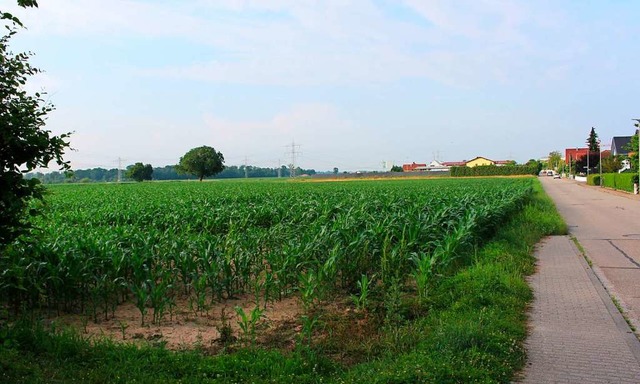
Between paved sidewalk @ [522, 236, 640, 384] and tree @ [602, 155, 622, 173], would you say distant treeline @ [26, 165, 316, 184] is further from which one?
paved sidewalk @ [522, 236, 640, 384]

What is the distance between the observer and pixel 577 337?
20.0ft

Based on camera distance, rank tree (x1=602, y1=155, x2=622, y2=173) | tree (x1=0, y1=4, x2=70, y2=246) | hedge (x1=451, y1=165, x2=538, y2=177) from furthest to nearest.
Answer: hedge (x1=451, y1=165, x2=538, y2=177)
tree (x1=602, y1=155, x2=622, y2=173)
tree (x1=0, y1=4, x2=70, y2=246)

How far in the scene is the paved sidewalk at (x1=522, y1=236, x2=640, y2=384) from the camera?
4.97 metres

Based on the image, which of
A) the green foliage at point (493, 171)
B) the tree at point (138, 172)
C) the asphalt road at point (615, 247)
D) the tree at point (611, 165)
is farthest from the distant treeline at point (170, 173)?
the asphalt road at point (615, 247)

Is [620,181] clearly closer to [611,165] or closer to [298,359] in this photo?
[611,165]

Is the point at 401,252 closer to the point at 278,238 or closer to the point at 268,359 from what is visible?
the point at 278,238

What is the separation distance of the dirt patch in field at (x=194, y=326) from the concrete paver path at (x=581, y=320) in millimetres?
2816

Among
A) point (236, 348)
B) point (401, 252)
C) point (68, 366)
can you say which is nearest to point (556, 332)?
point (401, 252)

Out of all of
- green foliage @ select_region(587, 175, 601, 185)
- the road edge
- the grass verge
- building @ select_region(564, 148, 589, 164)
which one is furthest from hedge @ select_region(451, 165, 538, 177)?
the grass verge

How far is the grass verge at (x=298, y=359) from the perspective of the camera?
4664 millimetres

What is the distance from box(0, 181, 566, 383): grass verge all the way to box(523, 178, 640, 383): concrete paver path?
29cm

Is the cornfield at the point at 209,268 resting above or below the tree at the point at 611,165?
below

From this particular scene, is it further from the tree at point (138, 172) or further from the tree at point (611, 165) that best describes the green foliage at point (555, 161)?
the tree at point (138, 172)

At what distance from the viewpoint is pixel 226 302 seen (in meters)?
7.97
